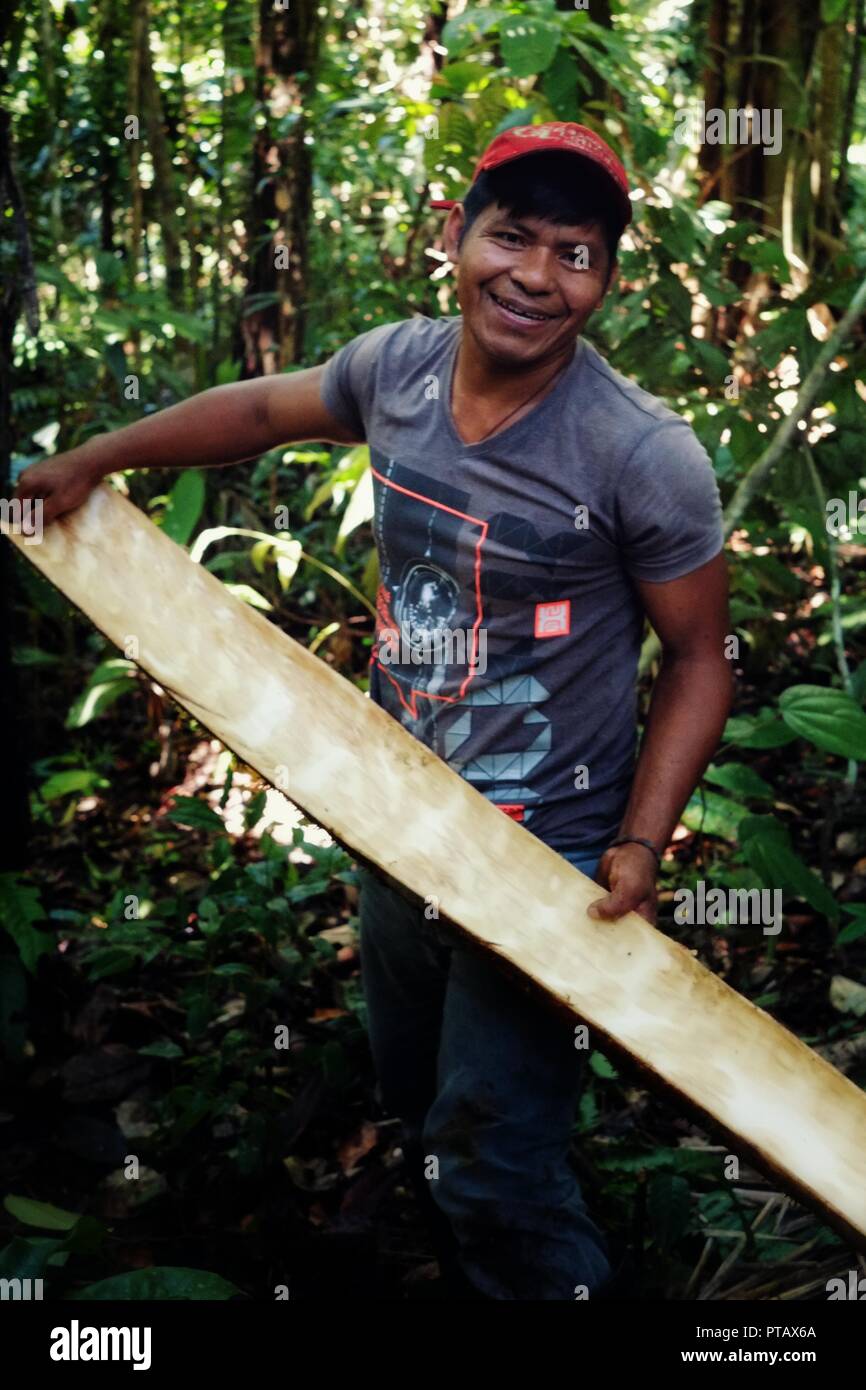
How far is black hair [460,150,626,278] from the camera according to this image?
5.57 ft

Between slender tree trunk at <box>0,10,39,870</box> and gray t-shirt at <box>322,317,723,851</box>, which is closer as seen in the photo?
gray t-shirt at <box>322,317,723,851</box>

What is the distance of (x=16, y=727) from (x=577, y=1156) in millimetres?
1446

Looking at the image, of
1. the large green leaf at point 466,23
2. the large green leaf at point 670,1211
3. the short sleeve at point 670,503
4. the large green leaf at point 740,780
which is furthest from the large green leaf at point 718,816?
the large green leaf at point 466,23

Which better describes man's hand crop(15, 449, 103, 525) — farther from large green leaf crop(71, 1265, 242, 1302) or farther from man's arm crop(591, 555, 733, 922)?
large green leaf crop(71, 1265, 242, 1302)

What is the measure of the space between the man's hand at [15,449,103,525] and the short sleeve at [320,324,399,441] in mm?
402

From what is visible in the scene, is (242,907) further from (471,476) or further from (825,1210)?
(825,1210)

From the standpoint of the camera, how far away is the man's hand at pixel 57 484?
75.9 inches

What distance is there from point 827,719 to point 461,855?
2.26 ft

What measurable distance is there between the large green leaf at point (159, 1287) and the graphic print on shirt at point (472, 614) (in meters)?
0.75

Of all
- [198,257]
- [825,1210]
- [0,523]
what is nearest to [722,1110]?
[825,1210]

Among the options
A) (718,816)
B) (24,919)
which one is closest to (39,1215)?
(24,919)

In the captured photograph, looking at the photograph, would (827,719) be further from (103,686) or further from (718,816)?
(103,686)

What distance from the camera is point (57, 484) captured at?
1932 millimetres

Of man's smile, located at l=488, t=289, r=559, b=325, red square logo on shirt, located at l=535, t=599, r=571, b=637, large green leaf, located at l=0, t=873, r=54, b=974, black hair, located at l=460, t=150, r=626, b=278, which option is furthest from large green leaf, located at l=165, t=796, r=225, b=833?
black hair, located at l=460, t=150, r=626, b=278
